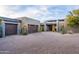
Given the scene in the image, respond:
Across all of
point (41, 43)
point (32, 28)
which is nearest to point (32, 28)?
point (32, 28)

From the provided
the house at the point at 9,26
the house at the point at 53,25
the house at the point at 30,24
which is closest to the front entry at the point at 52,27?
the house at the point at 53,25

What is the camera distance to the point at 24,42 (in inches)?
119

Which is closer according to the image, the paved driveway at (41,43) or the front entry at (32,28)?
the paved driveway at (41,43)

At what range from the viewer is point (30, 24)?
3.12m

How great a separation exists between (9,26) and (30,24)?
0.43 meters

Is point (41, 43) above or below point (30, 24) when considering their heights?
below

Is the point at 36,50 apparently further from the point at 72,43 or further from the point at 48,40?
the point at 72,43

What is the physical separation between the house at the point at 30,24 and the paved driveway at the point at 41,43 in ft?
0.42

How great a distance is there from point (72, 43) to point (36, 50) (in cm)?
73

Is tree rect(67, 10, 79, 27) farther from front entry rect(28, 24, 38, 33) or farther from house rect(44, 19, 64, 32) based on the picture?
front entry rect(28, 24, 38, 33)

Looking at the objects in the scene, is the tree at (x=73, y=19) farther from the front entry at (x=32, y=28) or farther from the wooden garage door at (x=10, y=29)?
the wooden garage door at (x=10, y=29)

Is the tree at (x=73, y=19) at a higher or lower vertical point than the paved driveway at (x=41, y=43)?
higher

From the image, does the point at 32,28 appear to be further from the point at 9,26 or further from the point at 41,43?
the point at 9,26

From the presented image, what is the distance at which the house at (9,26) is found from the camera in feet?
9.82
